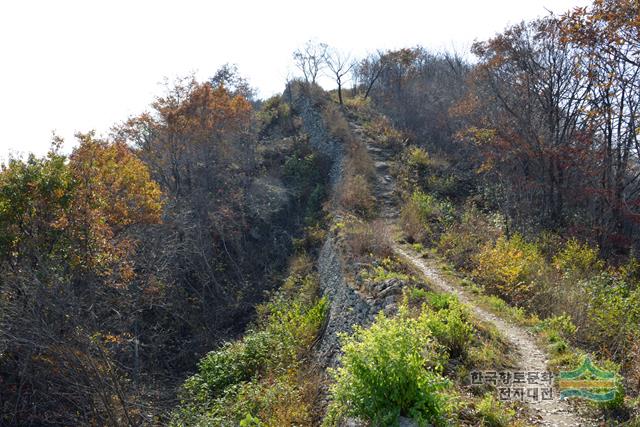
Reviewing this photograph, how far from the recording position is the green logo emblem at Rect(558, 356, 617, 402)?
5.36 meters

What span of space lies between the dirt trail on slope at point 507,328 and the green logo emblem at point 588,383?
0.21m

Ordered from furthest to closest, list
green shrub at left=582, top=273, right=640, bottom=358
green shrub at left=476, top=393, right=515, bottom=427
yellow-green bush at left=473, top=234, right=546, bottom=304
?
yellow-green bush at left=473, top=234, right=546, bottom=304 → green shrub at left=582, top=273, right=640, bottom=358 → green shrub at left=476, top=393, right=515, bottom=427

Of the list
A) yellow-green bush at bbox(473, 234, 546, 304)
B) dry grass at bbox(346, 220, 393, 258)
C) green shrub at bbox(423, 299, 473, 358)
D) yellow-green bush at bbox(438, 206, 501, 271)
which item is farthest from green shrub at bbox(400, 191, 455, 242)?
green shrub at bbox(423, 299, 473, 358)

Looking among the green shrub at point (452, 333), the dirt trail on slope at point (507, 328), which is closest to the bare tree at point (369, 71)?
the dirt trail on slope at point (507, 328)

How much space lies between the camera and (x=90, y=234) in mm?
10602

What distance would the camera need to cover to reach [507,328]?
8.38 meters

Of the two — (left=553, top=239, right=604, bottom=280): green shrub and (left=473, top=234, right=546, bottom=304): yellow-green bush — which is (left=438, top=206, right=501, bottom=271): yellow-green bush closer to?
(left=473, top=234, right=546, bottom=304): yellow-green bush

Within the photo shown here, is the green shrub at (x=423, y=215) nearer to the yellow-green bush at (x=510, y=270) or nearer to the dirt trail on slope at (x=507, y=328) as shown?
the dirt trail on slope at (x=507, y=328)

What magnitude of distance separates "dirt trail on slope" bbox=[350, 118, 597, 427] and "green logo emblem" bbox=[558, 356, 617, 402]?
0.21 meters

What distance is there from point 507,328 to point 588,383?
2777mm

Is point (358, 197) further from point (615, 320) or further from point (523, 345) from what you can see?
point (615, 320)

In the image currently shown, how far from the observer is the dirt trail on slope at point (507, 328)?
556cm

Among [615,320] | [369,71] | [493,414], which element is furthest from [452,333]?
[369,71]

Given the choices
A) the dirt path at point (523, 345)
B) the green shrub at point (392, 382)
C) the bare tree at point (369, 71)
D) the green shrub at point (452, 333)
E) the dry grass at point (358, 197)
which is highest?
the bare tree at point (369, 71)
